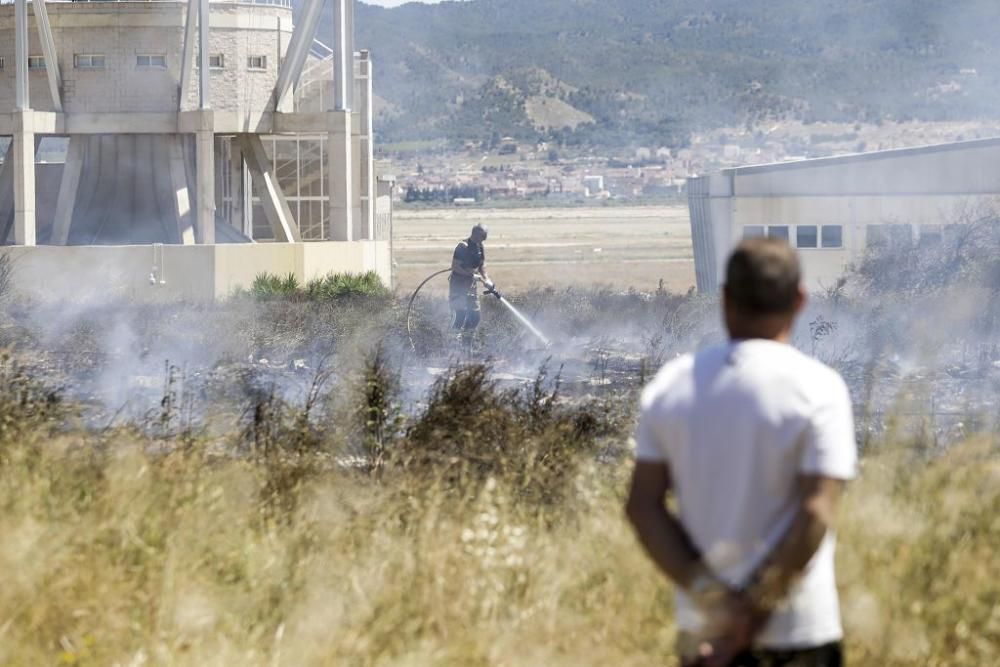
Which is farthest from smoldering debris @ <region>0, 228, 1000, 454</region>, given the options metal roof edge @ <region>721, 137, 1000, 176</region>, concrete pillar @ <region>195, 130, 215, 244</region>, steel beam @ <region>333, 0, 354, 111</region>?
steel beam @ <region>333, 0, 354, 111</region>

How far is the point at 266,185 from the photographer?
38312 millimetres

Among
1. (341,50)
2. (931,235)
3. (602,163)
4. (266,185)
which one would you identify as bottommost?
(931,235)

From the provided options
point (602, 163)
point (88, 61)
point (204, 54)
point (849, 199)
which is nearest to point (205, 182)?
point (204, 54)

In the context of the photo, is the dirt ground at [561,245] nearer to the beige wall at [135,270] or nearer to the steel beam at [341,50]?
the steel beam at [341,50]

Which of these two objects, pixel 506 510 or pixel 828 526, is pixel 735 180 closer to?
pixel 506 510

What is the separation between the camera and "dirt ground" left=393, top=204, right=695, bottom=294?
6250 cm

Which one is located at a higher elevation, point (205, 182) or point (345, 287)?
point (205, 182)

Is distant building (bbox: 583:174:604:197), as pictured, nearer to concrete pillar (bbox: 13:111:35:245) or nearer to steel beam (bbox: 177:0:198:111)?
steel beam (bbox: 177:0:198:111)

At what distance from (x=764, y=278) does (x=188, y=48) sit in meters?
32.0

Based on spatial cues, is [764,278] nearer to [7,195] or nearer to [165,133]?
[165,133]

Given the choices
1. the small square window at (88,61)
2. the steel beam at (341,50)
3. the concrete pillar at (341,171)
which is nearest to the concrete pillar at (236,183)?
the concrete pillar at (341,171)

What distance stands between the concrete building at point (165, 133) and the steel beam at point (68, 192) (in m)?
0.04

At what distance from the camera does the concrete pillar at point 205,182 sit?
115 ft

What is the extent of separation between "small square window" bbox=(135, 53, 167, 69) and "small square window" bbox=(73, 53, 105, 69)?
2.65 ft
